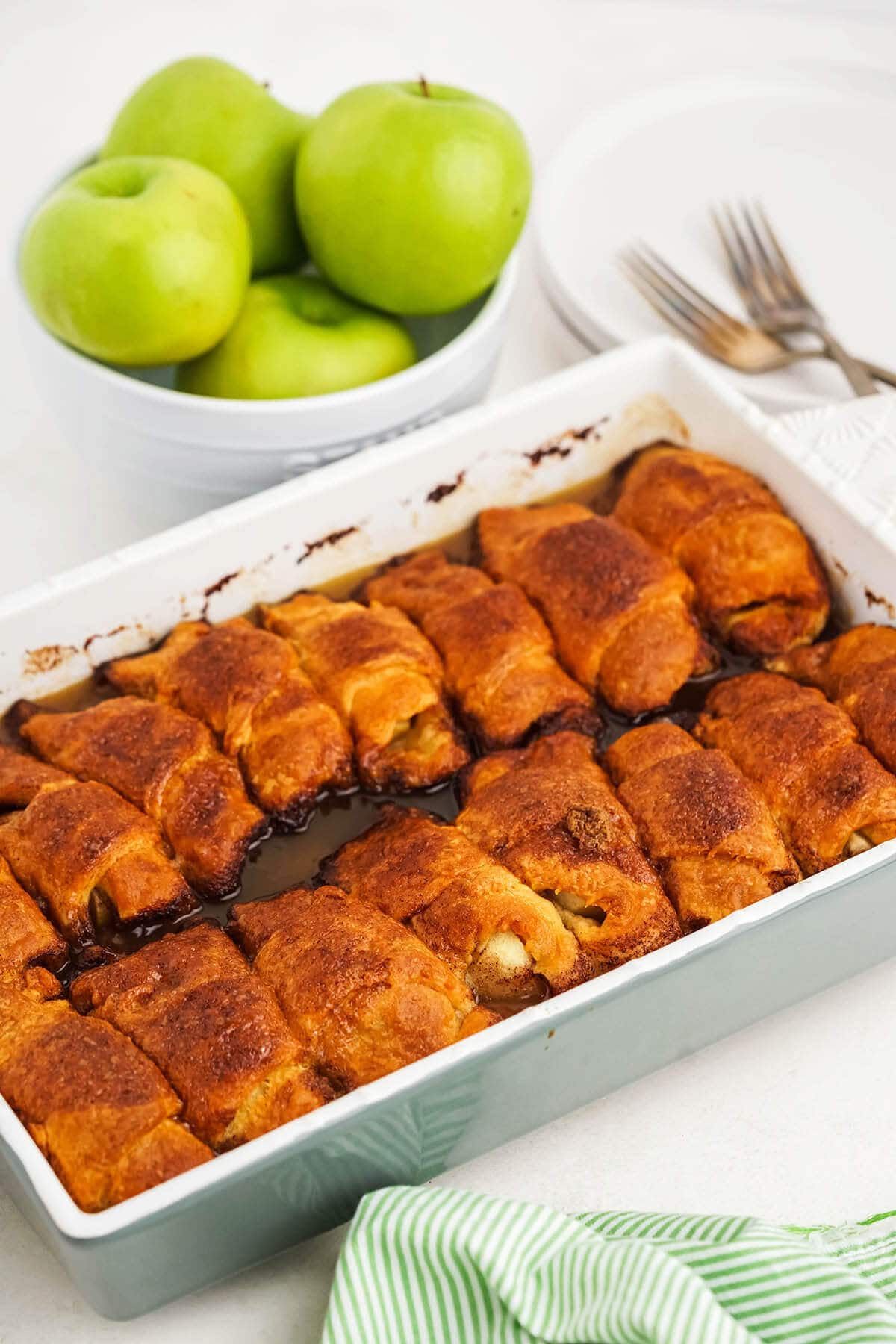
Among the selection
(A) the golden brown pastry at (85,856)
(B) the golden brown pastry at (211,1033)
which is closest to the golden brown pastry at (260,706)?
(A) the golden brown pastry at (85,856)

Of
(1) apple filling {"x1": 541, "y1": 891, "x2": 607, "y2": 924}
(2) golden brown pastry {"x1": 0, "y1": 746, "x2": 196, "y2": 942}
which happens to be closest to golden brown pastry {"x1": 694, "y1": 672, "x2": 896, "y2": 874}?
→ (1) apple filling {"x1": 541, "y1": 891, "x2": 607, "y2": 924}

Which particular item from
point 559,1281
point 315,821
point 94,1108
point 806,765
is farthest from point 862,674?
point 94,1108

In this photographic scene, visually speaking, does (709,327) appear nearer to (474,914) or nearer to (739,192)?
(739,192)

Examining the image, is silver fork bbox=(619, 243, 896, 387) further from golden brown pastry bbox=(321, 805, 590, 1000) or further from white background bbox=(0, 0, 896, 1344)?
golden brown pastry bbox=(321, 805, 590, 1000)

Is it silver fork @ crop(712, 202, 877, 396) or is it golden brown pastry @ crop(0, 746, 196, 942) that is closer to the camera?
golden brown pastry @ crop(0, 746, 196, 942)

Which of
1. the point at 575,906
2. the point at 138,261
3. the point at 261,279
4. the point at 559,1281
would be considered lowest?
the point at 559,1281

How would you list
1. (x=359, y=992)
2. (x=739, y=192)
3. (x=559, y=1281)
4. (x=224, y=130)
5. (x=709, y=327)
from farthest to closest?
(x=739, y=192) → (x=709, y=327) → (x=224, y=130) → (x=359, y=992) → (x=559, y=1281)

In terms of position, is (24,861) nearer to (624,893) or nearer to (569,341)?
(624,893)
